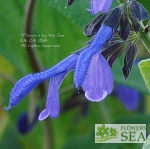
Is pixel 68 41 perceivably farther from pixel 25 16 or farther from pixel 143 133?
pixel 143 133

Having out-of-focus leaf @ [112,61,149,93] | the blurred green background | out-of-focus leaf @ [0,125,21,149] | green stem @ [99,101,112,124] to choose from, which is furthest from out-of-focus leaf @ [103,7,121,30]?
out-of-focus leaf @ [0,125,21,149]

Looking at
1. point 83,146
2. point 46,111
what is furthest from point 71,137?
point 46,111

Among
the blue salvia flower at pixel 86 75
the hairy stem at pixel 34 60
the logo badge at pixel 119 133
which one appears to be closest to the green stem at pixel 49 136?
the hairy stem at pixel 34 60

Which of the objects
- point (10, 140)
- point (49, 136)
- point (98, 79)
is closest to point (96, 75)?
point (98, 79)

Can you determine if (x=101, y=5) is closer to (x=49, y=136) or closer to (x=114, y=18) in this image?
(x=114, y=18)

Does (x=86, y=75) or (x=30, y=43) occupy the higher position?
(x=30, y=43)

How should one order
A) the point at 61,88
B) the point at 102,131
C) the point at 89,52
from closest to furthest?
1. the point at 89,52
2. the point at 102,131
3. the point at 61,88
